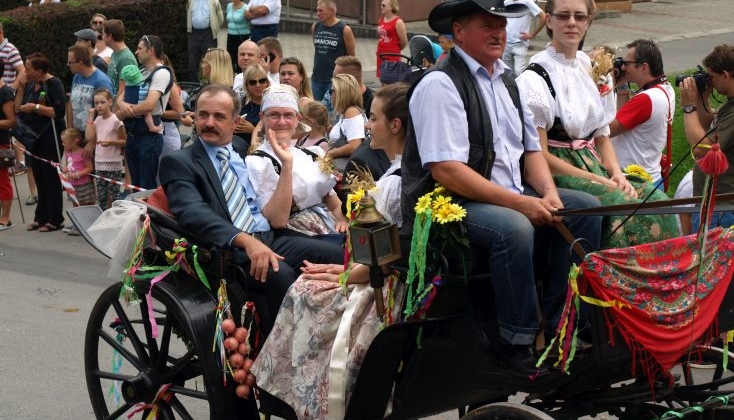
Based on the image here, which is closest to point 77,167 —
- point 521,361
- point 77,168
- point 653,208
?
Result: point 77,168

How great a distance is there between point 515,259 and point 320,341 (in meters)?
1.05

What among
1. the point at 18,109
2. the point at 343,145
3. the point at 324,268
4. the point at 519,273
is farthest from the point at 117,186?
the point at 519,273

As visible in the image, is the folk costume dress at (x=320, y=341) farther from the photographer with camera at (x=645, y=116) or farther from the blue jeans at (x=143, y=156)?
the blue jeans at (x=143, y=156)

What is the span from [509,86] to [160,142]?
21.8ft

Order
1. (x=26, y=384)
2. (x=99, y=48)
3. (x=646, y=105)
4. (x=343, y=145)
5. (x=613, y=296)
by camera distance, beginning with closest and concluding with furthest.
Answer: (x=613, y=296), (x=26, y=384), (x=646, y=105), (x=343, y=145), (x=99, y=48)

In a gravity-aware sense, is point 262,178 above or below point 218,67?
above

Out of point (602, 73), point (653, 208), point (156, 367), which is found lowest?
point (156, 367)

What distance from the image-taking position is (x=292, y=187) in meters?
5.82

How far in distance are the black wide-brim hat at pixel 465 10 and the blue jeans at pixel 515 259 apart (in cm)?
78

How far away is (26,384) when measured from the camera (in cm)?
684

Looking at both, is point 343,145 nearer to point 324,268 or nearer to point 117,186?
point 117,186

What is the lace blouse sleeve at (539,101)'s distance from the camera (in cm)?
514

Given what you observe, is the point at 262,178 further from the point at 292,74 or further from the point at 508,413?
the point at 292,74

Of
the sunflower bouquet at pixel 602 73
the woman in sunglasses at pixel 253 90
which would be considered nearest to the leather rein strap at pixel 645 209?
the sunflower bouquet at pixel 602 73
